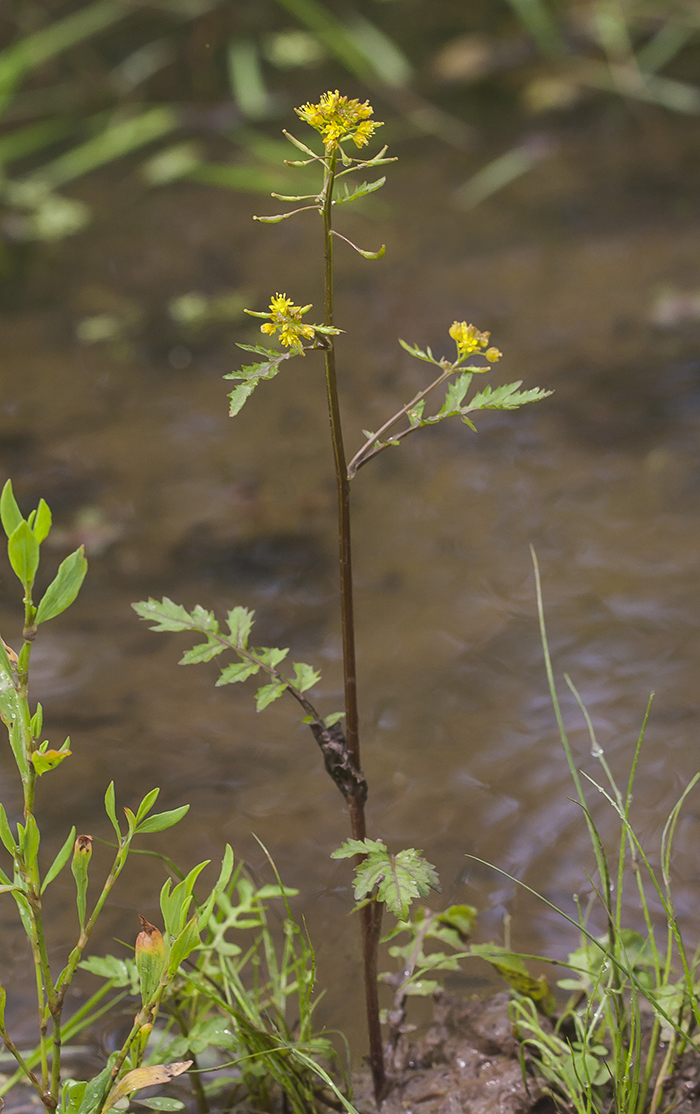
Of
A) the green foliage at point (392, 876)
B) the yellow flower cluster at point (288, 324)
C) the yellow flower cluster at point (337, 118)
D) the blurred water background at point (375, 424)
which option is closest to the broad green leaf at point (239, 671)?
the green foliage at point (392, 876)

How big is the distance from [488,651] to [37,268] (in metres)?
A: 2.50

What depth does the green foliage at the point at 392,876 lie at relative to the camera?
0.96m

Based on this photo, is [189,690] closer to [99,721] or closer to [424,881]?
[99,721]

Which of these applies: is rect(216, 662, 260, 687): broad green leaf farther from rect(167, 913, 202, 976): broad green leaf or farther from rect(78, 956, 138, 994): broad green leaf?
rect(78, 956, 138, 994): broad green leaf

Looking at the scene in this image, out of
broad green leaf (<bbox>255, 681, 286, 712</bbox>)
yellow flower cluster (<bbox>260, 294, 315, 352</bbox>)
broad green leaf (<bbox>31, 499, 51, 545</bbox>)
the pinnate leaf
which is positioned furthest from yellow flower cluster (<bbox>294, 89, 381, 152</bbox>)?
broad green leaf (<bbox>255, 681, 286, 712</bbox>)

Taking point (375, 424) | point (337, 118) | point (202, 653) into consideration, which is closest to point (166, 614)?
point (202, 653)

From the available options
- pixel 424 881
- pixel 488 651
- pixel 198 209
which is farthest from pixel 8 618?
pixel 198 209

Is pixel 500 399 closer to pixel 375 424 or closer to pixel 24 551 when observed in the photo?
pixel 24 551

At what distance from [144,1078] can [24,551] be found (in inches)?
20.0

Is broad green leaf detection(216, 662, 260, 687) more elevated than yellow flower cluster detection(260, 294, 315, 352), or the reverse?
yellow flower cluster detection(260, 294, 315, 352)

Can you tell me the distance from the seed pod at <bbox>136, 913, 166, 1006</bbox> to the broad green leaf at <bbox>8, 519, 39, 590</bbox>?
1.17 ft

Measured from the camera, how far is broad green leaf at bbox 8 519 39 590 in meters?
0.92

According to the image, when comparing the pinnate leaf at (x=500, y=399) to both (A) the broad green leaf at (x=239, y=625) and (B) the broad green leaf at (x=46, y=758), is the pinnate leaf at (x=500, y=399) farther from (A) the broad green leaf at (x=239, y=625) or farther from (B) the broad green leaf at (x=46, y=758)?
(B) the broad green leaf at (x=46, y=758)

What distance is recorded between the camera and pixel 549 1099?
1.23m
